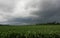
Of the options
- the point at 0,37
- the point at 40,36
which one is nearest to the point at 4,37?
the point at 0,37

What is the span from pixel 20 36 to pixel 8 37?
3110mm

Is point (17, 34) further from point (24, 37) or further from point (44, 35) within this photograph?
point (44, 35)

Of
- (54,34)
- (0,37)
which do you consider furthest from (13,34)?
(54,34)

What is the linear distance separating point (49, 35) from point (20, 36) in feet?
24.5

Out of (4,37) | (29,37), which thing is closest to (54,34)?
(29,37)

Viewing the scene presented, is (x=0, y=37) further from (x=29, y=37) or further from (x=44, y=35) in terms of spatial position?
(x=44, y=35)

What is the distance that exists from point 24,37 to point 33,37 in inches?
89.4

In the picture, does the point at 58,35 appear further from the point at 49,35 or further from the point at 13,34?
the point at 13,34

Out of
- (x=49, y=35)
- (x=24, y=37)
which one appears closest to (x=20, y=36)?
(x=24, y=37)

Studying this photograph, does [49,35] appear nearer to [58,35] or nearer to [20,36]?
[58,35]

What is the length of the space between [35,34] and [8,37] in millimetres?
6975

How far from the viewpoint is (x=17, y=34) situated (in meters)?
39.2

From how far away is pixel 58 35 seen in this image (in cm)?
3809

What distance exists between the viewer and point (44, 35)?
38.6m
